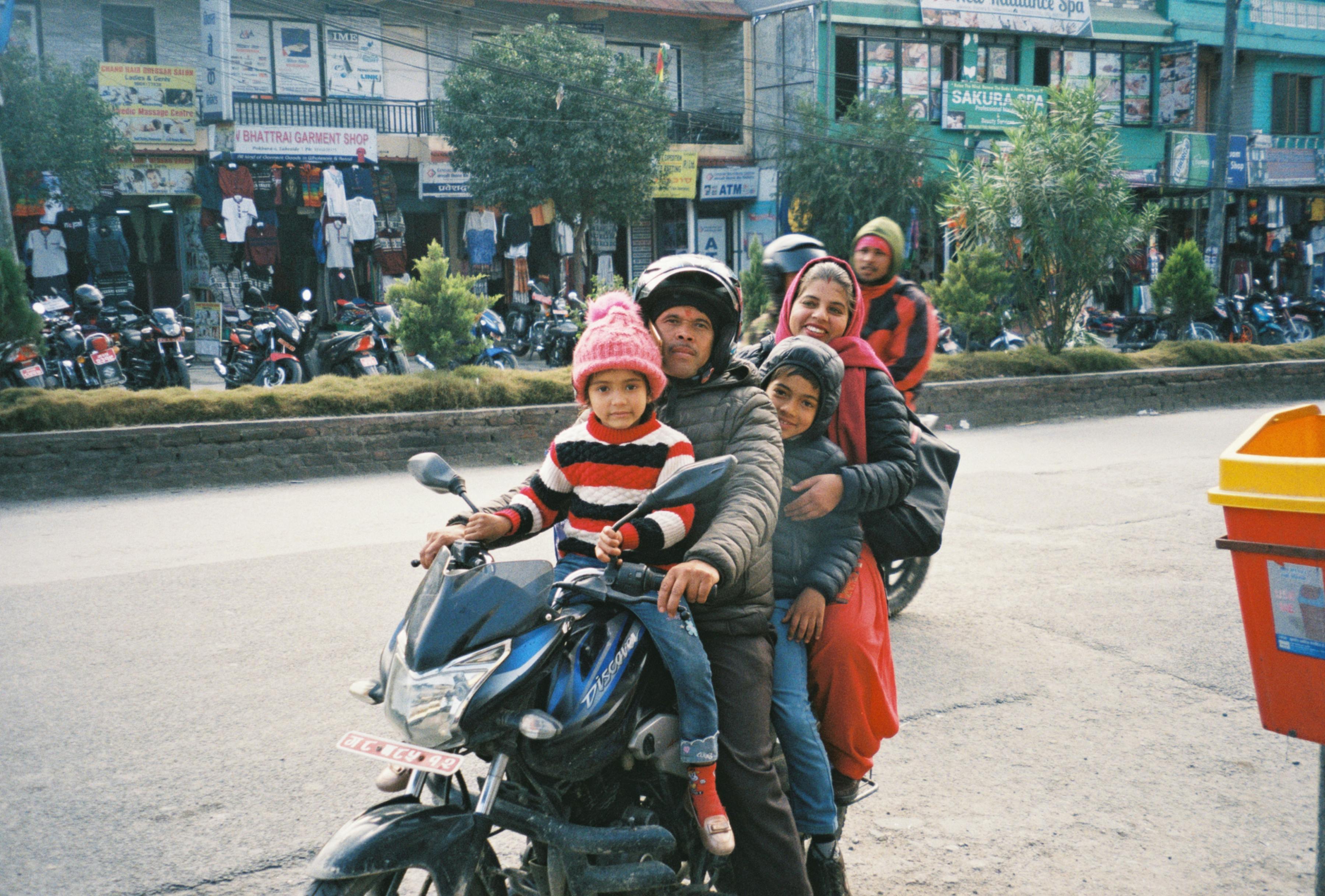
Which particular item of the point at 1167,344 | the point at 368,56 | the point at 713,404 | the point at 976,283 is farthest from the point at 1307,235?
the point at 713,404

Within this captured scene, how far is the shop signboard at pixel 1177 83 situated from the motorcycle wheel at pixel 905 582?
30.4 m

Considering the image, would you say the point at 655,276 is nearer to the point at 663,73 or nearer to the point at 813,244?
the point at 813,244

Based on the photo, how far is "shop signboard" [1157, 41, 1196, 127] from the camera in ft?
101

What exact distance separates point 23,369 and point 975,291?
11.7 meters

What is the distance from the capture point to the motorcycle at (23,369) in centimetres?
1109

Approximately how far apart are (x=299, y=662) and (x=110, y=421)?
5.72 metres

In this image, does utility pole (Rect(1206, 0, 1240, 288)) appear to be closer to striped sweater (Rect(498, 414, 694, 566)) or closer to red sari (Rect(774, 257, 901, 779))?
red sari (Rect(774, 257, 901, 779))

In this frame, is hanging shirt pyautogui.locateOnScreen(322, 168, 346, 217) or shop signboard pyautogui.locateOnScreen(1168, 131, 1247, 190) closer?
hanging shirt pyautogui.locateOnScreen(322, 168, 346, 217)

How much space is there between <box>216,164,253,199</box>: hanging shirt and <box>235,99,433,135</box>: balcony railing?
139cm

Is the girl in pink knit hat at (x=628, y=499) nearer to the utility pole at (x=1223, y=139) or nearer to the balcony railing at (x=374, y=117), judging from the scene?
the balcony railing at (x=374, y=117)

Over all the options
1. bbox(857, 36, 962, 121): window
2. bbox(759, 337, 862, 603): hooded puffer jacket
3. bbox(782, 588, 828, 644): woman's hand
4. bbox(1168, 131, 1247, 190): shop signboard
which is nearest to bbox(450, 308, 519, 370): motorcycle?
bbox(759, 337, 862, 603): hooded puffer jacket

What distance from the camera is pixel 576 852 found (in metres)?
2.14

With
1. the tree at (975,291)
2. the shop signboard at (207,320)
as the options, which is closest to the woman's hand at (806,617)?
the tree at (975,291)

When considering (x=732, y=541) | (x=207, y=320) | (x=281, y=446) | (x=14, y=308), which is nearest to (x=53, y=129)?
(x=207, y=320)
